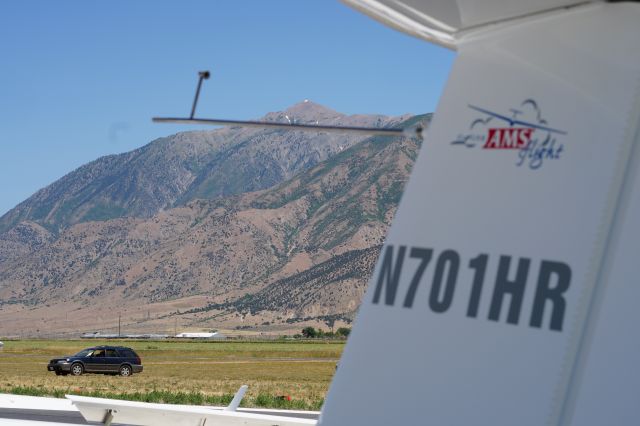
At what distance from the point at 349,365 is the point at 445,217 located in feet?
3.05

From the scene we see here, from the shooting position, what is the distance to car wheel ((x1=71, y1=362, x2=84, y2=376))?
58.5 meters

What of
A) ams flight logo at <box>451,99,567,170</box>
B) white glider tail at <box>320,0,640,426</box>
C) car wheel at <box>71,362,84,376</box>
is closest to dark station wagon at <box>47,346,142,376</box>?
car wheel at <box>71,362,84,376</box>

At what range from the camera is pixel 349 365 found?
5.26m

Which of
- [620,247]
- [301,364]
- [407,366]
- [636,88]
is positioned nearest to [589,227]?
[620,247]

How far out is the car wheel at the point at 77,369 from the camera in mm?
58500

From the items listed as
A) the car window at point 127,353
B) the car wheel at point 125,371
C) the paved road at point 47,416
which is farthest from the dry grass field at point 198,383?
the paved road at point 47,416

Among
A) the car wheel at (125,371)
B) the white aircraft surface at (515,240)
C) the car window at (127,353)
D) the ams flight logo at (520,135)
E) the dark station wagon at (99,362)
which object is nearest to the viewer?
the white aircraft surface at (515,240)

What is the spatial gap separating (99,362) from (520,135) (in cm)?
5741

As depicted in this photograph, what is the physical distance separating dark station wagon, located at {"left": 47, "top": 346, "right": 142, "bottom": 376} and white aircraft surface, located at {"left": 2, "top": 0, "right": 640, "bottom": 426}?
180ft

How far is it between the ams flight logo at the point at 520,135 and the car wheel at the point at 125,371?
57369mm

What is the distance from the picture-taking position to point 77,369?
58.6 m

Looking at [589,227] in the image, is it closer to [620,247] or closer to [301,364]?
[620,247]

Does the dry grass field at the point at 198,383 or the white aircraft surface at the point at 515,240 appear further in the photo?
the dry grass field at the point at 198,383

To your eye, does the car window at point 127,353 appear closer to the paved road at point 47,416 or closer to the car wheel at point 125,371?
the car wheel at point 125,371
